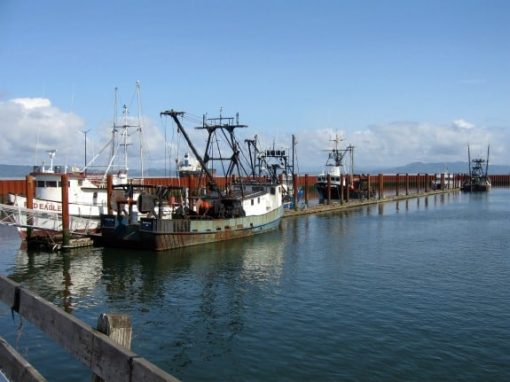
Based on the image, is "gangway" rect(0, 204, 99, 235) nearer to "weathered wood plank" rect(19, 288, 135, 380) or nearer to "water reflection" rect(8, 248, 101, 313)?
"water reflection" rect(8, 248, 101, 313)

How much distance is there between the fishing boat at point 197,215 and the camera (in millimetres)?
36625

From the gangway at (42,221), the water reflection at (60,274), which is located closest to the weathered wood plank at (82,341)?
the water reflection at (60,274)

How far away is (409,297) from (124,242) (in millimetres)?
21047

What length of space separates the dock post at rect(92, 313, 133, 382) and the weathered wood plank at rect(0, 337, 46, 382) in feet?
5.19

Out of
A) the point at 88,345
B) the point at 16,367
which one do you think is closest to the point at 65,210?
the point at 16,367

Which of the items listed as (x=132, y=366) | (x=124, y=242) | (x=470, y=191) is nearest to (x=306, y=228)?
(x=124, y=242)

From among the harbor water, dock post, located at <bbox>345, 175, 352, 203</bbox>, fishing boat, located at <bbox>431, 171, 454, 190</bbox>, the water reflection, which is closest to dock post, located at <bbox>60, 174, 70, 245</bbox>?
the water reflection

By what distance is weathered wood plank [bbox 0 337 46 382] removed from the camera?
6.39 metres

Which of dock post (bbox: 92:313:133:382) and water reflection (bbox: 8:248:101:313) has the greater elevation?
dock post (bbox: 92:313:133:382)

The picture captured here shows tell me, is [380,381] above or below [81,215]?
below

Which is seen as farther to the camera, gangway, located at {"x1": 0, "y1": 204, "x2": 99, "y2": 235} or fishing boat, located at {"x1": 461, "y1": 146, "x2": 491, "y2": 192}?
fishing boat, located at {"x1": 461, "y1": 146, "x2": 491, "y2": 192}

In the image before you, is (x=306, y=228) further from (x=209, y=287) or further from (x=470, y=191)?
(x=470, y=191)

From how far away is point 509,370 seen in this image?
50.3 feet

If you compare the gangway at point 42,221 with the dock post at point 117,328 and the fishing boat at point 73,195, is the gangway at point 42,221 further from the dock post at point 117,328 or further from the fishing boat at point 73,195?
the dock post at point 117,328
